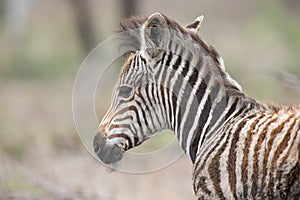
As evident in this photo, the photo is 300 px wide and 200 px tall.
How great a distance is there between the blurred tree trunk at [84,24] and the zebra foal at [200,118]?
16.2 m

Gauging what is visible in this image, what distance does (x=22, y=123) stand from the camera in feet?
49.3

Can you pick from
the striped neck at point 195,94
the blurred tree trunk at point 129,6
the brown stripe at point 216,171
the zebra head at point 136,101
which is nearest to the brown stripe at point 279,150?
the brown stripe at point 216,171

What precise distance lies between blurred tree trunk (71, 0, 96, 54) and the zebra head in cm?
1615

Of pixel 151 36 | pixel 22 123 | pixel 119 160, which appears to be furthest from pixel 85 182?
pixel 22 123

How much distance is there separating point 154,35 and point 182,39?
18cm

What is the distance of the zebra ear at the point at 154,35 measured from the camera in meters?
5.57

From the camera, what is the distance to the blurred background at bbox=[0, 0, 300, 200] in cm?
958

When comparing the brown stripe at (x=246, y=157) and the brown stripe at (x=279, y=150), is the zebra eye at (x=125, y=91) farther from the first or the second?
the brown stripe at (x=279, y=150)

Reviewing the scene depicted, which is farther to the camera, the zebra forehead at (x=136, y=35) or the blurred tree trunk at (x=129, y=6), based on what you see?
the blurred tree trunk at (x=129, y=6)

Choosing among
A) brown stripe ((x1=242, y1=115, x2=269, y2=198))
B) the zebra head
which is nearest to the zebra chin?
the zebra head

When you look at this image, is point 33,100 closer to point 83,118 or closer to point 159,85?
point 83,118

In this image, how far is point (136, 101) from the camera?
5.84 meters

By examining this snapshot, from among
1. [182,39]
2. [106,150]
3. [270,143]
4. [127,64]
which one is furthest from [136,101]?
[270,143]

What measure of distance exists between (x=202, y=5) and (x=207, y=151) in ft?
81.3
